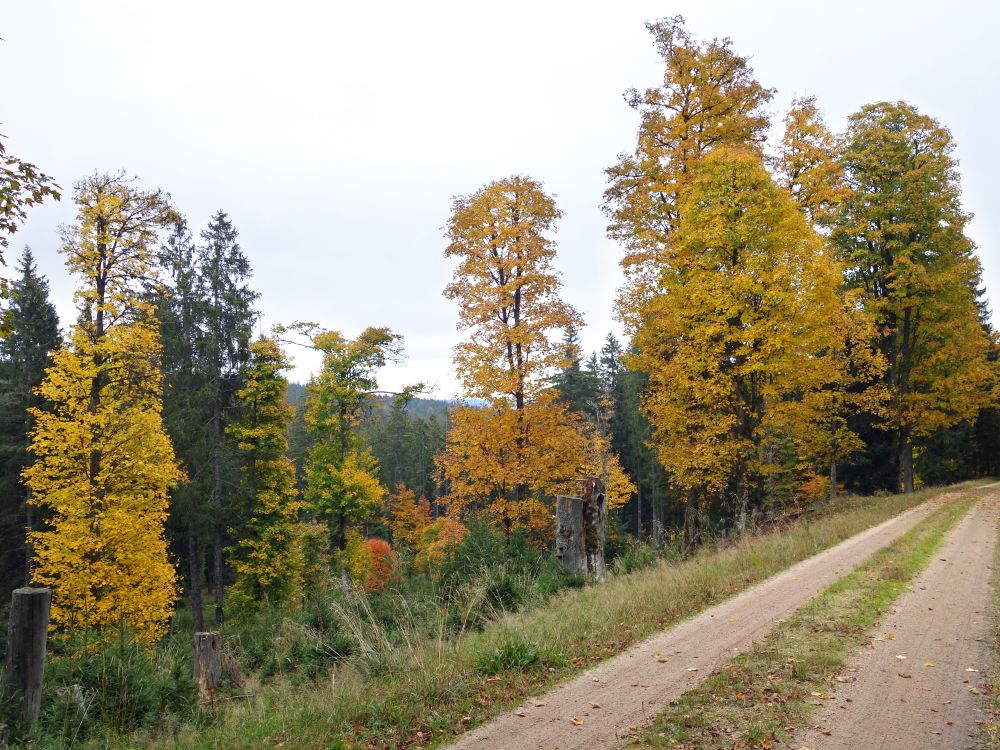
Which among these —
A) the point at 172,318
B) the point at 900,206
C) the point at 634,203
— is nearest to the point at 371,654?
the point at 634,203

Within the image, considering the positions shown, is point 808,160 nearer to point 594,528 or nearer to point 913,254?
point 913,254

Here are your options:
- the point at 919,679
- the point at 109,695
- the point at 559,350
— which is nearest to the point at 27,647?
the point at 109,695

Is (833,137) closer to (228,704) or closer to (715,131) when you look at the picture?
(715,131)

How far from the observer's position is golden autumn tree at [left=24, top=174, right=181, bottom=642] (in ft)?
48.9

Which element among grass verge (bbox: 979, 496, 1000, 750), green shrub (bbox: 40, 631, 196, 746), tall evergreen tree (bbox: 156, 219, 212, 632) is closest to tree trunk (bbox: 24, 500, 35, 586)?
tall evergreen tree (bbox: 156, 219, 212, 632)

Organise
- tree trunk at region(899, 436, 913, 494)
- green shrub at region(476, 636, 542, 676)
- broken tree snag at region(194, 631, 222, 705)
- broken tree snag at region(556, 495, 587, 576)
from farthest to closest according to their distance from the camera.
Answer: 1. tree trunk at region(899, 436, 913, 494)
2. broken tree snag at region(556, 495, 587, 576)
3. broken tree snag at region(194, 631, 222, 705)
4. green shrub at region(476, 636, 542, 676)

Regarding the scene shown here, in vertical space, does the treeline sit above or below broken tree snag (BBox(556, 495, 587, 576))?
above

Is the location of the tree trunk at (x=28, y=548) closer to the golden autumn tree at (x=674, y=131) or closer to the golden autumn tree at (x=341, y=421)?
the golden autumn tree at (x=341, y=421)

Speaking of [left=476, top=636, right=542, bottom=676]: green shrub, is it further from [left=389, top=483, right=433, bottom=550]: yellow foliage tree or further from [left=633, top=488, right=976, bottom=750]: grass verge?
[left=389, top=483, right=433, bottom=550]: yellow foliage tree

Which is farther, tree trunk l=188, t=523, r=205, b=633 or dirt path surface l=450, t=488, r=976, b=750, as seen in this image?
tree trunk l=188, t=523, r=205, b=633

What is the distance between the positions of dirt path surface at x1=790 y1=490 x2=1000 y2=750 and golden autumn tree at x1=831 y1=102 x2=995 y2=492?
55.1ft

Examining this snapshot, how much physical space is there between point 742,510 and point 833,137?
38.2 ft

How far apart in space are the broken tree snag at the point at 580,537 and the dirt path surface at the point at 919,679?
533 cm

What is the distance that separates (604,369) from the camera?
2350 inches
